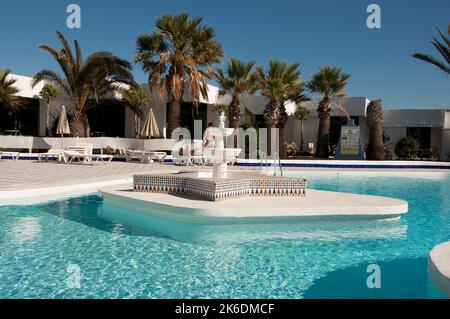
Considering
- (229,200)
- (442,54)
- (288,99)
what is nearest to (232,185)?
(229,200)

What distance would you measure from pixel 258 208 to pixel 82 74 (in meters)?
16.1

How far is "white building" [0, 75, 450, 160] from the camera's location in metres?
24.8

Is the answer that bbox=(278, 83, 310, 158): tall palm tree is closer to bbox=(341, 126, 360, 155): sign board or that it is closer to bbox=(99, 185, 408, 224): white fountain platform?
bbox=(341, 126, 360, 155): sign board

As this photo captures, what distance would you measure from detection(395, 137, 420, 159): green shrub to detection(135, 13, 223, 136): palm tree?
13.6 m

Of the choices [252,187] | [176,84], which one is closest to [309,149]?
[176,84]

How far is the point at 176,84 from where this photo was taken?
61.7ft

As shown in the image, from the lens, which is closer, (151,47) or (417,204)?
(417,204)

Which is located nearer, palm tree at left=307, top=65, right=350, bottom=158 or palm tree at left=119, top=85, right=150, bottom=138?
palm tree at left=119, top=85, right=150, bottom=138

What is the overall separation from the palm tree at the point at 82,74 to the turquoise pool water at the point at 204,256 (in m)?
13.3

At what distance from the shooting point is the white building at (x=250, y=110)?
81.2ft

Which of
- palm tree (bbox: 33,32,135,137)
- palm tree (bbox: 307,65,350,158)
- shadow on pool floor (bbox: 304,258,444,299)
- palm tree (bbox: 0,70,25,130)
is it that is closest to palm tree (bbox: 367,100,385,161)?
palm tree (bbox: 307,65,350,158)

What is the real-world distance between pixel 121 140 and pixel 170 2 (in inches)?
297
